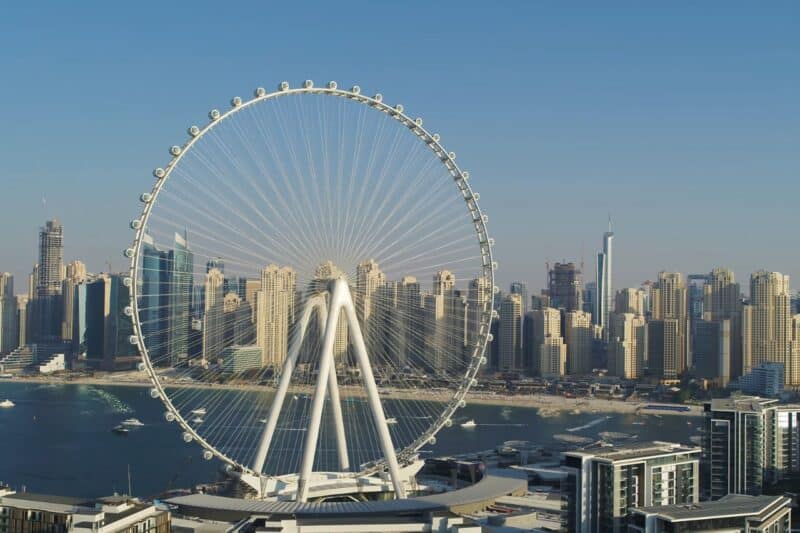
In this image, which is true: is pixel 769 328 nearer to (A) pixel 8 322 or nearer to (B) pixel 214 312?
(B) pixel 214 312

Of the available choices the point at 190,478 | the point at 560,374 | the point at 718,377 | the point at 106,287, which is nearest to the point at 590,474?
the point at 190,478

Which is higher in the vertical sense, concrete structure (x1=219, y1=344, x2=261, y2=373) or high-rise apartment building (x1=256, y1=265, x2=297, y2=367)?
high-rise apartment building (x1=256, y1=265, x2=297, y2=367)

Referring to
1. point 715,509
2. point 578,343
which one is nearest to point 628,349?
point 578,343

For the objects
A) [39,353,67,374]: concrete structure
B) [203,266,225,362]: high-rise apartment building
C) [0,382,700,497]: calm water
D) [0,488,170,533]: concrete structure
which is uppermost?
[203,266,225,362]: high-rise apartment building

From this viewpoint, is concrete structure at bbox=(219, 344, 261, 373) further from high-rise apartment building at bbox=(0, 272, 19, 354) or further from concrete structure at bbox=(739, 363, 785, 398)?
high-rise apartment building at bbox=(0, 272, 19, 354)

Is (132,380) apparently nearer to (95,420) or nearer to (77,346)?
(77,346)

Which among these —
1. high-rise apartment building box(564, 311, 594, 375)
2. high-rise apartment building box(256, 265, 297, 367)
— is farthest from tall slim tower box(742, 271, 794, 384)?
high-rise apartment building box(256, 265, 297, 367)
